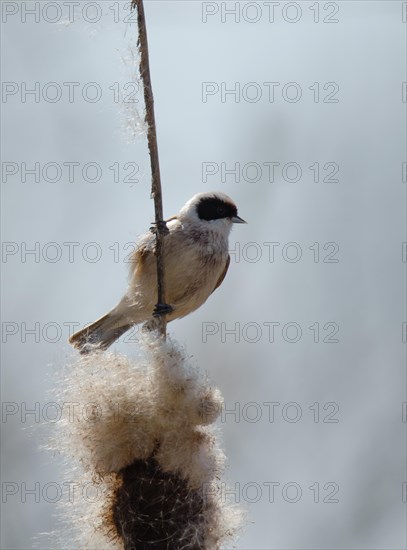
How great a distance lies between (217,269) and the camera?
15.2ft

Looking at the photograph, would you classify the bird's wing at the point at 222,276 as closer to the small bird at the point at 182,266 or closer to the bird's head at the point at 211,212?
the small bird at the point at 182,266

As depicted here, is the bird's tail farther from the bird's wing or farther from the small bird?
the bird's wing

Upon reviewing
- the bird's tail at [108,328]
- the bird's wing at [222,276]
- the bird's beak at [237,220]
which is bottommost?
the bird's tail at [108,328]

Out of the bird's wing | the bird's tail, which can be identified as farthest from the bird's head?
the bird's tail

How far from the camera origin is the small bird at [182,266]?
446cm

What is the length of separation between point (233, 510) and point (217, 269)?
7.07 ft

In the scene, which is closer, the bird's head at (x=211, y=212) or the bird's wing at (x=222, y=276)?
the bird's head at (x=211, y=212)

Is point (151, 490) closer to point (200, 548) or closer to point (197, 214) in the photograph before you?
point (200, 548)

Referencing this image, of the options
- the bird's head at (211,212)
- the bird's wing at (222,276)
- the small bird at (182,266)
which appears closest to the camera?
the small bird at (182,266)

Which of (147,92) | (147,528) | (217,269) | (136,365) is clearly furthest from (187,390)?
(217,269)

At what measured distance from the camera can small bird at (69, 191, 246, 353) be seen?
4.46m

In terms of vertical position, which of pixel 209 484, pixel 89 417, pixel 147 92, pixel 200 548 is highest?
pixel 147 92

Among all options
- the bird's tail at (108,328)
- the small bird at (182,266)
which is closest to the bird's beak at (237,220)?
the small bird at (182,266)

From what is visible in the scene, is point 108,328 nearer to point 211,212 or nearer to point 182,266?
point 182,266
